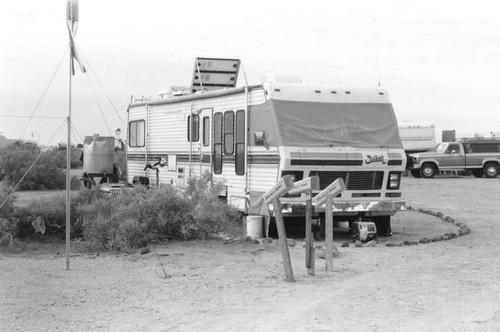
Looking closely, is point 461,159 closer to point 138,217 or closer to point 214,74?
point 214,74

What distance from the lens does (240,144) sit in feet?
44.7

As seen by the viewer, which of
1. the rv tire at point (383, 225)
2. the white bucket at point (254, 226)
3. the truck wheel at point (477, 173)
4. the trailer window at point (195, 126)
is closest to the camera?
the white bucket at point (254, 226)

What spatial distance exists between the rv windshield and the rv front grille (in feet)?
1.57

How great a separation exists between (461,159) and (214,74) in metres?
21.9

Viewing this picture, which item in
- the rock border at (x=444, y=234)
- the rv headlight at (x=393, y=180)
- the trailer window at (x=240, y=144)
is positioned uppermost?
the trailer window at (x=240, y=144)

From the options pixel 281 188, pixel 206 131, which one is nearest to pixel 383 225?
pixel 206 131

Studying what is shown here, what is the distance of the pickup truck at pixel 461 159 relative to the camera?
35.6 m

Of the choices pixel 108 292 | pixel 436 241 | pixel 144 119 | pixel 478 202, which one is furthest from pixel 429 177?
pixel 108 292

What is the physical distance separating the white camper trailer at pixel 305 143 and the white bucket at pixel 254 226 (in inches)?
21.7

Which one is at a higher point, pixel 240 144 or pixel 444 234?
pixel 240 144

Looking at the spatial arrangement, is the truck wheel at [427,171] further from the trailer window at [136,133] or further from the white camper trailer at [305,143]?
the white camper trailer at [305,143]

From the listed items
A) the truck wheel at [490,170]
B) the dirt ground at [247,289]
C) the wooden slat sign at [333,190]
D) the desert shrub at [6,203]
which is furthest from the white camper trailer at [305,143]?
the truck wheel at [490,170]

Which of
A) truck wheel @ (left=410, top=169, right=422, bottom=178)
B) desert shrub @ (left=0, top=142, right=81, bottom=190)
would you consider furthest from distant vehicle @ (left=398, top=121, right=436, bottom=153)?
desert shrub @ (left=0, top=142, right=81, bottom=190)

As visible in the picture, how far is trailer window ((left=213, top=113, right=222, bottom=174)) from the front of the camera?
14203 mm
